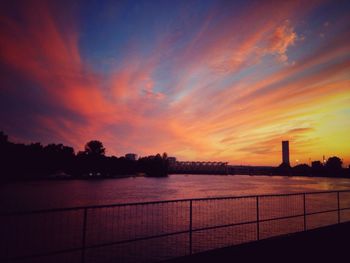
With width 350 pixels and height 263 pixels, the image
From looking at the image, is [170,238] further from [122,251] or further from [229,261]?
[229,261]

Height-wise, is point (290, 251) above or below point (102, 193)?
above

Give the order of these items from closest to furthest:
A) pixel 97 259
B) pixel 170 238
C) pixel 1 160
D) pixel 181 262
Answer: pixel 181 262, pixel 97 259, pixel 170 238, pixel 1 160

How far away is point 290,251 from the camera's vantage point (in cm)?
851

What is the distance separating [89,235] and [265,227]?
16977 mm

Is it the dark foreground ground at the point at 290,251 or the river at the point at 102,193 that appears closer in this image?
the dark foreground ground at the point at 290,251

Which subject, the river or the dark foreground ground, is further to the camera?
the river

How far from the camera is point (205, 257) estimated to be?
7738 mm

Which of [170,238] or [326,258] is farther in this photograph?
[170,238]

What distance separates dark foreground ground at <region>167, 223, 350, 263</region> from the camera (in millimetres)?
7707

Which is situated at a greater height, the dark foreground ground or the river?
the dark foreground ground

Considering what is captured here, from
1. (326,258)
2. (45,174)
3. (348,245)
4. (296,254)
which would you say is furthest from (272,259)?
(45,174)

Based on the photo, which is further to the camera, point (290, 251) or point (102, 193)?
point (102, 193)

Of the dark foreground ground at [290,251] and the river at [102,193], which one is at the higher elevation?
the dark foreground ground at [290,251]

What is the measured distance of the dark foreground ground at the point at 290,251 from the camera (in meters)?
7.71
